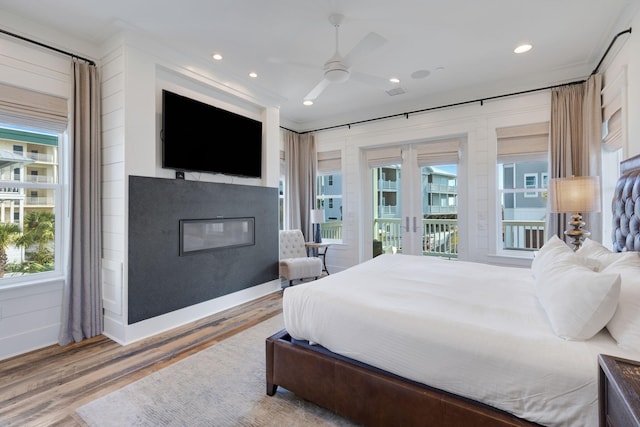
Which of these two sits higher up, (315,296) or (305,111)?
(305,111)

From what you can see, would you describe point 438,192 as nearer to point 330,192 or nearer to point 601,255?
point 330,192

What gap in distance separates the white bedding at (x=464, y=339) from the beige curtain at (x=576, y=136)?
2.09 m

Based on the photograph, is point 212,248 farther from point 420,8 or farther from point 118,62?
point 420,8

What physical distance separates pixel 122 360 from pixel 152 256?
94 cm

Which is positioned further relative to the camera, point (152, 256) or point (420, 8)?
point (152, 256)

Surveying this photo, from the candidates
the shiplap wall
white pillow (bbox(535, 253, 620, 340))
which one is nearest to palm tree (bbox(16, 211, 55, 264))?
the shiplap wall

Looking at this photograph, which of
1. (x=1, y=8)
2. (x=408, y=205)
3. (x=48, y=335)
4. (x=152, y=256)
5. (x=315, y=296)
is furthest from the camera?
(x=408, y=205)

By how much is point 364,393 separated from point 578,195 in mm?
2857

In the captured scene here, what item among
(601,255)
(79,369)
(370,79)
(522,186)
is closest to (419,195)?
Result: (522,186)

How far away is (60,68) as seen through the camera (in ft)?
9.41

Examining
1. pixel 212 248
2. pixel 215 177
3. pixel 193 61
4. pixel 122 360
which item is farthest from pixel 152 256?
pixel 193 61

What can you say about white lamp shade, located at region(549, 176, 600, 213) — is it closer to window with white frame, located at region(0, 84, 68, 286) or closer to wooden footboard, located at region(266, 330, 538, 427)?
wooden footboard, located at region(266, 330, 538, 427)

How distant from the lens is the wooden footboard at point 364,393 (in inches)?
53.8

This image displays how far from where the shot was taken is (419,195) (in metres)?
5.09
